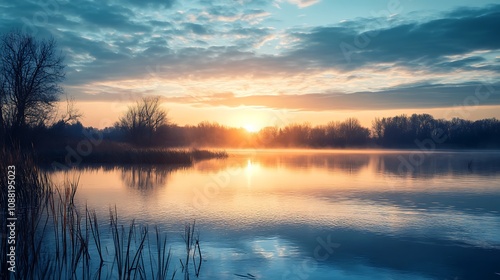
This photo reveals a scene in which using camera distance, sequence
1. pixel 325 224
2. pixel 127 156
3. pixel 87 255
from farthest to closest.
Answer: pixel 127 156, pixel 325 224, pixel 87 255

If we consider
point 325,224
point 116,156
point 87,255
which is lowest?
point 325,224

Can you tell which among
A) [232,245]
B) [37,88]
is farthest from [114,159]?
[232,245]

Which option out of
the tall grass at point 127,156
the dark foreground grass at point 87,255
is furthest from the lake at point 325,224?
the tall grass at point 127,156

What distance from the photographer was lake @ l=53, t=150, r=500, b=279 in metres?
4.34

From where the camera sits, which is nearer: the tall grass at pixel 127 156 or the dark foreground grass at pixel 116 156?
the dark foreground grass at pixel 116 156

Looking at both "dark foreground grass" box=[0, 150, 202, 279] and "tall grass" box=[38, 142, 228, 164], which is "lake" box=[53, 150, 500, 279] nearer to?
"dark foreground grass" box=[0, 150, 202, 279]

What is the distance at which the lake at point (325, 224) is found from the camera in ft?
14.2

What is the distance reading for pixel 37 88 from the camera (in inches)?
818

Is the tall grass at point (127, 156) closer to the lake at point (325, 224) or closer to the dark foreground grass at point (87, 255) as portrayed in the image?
the lake at point (325, 224)

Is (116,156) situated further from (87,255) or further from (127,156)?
(87,255)

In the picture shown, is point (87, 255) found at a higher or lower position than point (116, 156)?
lower

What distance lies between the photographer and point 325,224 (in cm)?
635

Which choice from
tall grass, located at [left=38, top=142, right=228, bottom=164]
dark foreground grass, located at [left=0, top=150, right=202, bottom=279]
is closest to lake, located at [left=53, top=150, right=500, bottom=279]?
dark foreground grass, located at [left=0, top=150, right=202, bottom=279]

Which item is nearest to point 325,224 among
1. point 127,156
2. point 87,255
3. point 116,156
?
point 87,255
